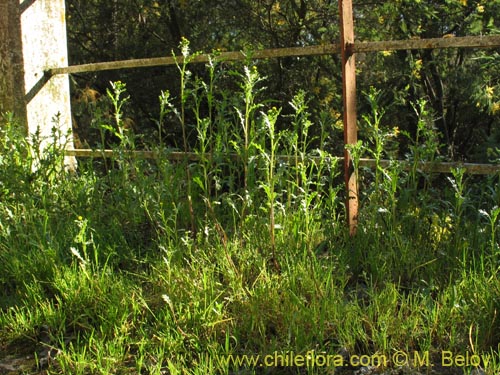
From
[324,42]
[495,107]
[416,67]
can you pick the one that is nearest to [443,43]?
[495,107]

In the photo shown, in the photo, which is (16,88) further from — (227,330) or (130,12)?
(130,12)

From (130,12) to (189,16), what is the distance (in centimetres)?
116

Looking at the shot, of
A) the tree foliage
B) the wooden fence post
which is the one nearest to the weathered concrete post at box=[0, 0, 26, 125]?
the wooden fence post

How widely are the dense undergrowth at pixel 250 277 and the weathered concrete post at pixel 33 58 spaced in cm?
136

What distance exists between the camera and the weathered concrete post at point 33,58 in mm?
4555

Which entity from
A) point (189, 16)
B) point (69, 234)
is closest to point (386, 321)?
point (69, 234)

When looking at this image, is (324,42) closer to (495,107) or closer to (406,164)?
(495,107)

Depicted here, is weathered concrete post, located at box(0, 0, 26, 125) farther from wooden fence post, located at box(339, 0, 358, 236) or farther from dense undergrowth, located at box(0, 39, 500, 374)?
wooden fence post, located at box(339, 0, 358, 236)

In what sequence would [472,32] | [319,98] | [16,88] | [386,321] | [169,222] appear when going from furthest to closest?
[319,98]
[472,32]
[16,88]
[169,222]
[386,321]

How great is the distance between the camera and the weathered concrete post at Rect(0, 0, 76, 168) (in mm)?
4555

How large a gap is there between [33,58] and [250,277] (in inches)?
113

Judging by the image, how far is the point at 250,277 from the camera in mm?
2744

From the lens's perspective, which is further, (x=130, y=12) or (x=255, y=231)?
(x=130, y=12)

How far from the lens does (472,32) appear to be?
23.5 feet
